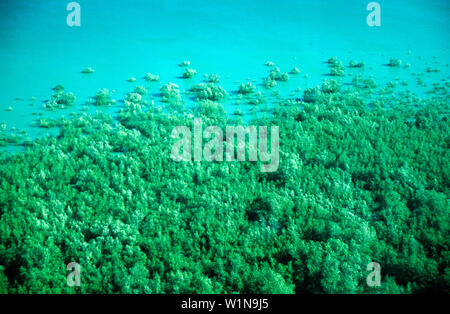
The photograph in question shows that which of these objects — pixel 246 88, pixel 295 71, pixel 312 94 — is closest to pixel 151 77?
pixel 246 88

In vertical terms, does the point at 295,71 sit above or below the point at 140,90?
above

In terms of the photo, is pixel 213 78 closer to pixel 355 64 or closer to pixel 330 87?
pixel 330 87

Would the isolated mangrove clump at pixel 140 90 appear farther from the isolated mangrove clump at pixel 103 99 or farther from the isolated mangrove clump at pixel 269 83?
the isolated mangrove clump at pixel 269 83

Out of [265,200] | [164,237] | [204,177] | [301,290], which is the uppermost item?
[204,177]

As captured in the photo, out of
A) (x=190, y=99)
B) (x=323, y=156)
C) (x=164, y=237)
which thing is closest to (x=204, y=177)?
(x=164, y=237)

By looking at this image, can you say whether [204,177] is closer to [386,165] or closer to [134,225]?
[134,225]

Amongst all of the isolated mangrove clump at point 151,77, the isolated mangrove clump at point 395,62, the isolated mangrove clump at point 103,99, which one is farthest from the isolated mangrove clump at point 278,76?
the isolated mangrove clump at point 103,99

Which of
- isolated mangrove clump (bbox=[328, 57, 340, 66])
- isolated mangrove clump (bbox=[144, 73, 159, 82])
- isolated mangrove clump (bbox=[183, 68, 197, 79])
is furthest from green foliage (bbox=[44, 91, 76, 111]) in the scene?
isolated mangrove clump (bbox=[328, 57, 340, 66])

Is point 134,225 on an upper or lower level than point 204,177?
lower
